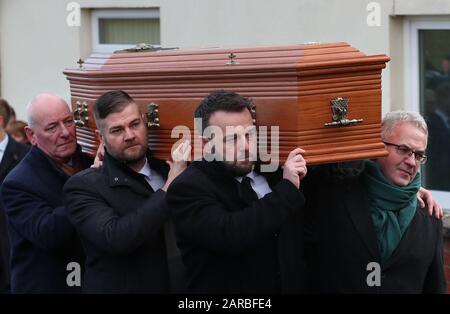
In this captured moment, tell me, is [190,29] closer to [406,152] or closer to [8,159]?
[8,159]

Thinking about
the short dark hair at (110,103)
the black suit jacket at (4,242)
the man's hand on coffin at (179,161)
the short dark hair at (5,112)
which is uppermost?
A: the short dark hair at (5,112)

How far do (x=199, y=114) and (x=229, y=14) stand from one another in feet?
10.5

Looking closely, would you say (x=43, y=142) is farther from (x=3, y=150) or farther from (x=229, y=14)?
(x=229, y=14)

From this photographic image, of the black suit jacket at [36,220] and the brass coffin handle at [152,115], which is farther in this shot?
the black suit jacket at [36,220]

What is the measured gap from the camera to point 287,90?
4.36m

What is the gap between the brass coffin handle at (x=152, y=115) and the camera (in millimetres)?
4758

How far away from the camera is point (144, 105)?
4.81 metres

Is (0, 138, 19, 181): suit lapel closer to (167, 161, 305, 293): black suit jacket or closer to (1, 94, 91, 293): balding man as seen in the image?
(1, 94, 91, 293): balding man

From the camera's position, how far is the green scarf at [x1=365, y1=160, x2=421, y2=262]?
470 cm

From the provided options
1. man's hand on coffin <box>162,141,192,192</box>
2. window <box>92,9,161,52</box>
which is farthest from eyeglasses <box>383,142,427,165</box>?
window <box>92,9,161,52</box>

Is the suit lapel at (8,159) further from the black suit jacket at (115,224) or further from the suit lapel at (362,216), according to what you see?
the suit lapel at (362,216)

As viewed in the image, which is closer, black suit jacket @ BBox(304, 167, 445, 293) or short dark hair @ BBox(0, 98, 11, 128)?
black suit jacket @ BBox(304, 167, 445, 293)

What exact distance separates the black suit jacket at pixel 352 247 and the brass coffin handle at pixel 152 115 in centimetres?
72

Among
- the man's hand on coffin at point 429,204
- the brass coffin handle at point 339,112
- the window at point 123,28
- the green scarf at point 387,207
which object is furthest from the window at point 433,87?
the brass coffin handle at point 339,112
